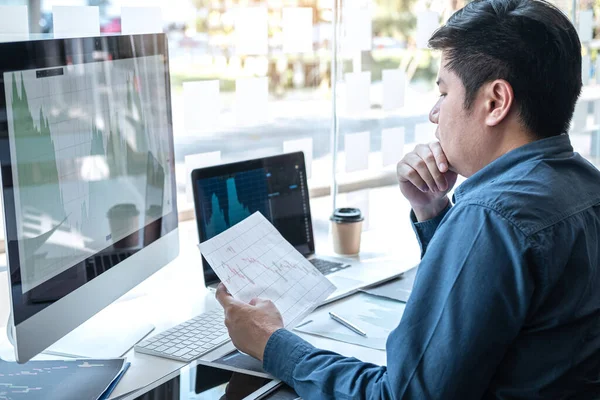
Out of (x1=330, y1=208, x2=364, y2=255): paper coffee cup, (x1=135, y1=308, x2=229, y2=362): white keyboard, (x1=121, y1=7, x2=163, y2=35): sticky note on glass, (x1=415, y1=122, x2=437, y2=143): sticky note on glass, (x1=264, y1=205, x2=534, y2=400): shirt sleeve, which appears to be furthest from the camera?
(x1=415, y1=122, x2=437, y2=143): sticky note on glass

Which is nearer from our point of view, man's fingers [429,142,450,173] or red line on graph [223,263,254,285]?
red line on graph [223,263,254,285]

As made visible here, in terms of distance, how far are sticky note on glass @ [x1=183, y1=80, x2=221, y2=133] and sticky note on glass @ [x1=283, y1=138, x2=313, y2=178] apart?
29 cm

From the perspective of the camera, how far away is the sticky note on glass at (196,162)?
1.95 meters

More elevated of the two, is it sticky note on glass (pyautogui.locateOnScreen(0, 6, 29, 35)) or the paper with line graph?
sticky note on glass (pyautogui.locateOnScreen(0, 6, 29, 35))

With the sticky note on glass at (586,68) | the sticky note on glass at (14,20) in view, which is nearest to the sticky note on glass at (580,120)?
the sticky note on glass at (586,68)

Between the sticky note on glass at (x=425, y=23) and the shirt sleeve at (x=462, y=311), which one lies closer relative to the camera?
the shirt sleeve at (x=462, y=311)

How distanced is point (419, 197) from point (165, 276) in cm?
70

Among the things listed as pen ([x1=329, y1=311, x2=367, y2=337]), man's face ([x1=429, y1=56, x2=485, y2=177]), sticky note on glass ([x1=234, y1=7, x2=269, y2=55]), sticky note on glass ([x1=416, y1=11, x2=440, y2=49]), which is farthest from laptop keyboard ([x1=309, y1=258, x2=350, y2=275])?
sticky note on glass ([x1=416, y1=11, x2=440, y2=49])

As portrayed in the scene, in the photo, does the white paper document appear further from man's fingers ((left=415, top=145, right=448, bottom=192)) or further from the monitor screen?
the monitor screen

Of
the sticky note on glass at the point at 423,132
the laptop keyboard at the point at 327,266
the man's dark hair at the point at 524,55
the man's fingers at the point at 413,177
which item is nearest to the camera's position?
the man's dark hair at the point at 524,55

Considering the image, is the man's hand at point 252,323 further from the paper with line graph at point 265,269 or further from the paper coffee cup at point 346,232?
the paper coffee cup at point 346,232

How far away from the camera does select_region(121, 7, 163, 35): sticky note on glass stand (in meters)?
1.78

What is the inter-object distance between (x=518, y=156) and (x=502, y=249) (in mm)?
198

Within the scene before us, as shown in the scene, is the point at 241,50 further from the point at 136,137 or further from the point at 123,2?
the point at 136,137
